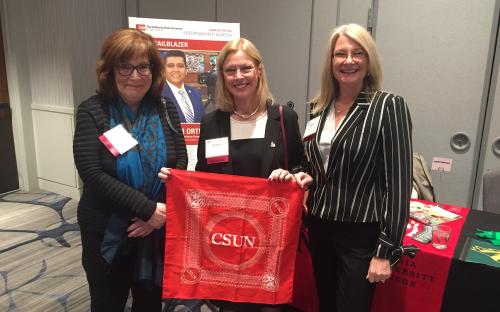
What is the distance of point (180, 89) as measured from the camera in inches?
108

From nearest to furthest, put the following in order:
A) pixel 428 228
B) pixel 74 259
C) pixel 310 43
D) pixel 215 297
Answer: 1. pixel 215 297
2. pixel 428 228
3. pixel 74 259
4. pixel 310 43

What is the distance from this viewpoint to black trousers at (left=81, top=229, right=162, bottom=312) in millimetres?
1571

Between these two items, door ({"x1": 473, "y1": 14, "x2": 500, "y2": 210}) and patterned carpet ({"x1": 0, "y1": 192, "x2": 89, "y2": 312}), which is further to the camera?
door ({"x1": 473, "y1": 14, "x2": 500, "y2": 210})

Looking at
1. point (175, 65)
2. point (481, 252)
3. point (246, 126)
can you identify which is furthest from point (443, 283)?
point (175, 65)

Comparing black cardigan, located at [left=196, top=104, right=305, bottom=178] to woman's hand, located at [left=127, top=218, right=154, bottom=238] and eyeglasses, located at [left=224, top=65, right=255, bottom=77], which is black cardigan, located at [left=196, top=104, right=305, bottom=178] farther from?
woman's hand, located at [left=127, top=218, right=154, bottom=238]

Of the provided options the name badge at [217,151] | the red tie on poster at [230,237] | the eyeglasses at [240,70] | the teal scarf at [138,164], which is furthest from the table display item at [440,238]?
the teal scarf at [138,164]

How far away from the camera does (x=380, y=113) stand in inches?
52.1

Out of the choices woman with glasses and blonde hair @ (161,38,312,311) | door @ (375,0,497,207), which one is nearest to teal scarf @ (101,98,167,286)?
woman with glasses and blonde hair @ (161,38,312,311)

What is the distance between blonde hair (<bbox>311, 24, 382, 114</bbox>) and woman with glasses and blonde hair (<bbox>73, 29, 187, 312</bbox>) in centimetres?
68

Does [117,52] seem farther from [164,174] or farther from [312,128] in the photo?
[312,128]

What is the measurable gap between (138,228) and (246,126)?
654 millimetres

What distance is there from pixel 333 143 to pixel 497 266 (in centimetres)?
84

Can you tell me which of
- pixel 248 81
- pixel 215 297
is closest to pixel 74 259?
pixel 215 297

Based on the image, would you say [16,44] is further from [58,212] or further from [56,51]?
[58,212]
